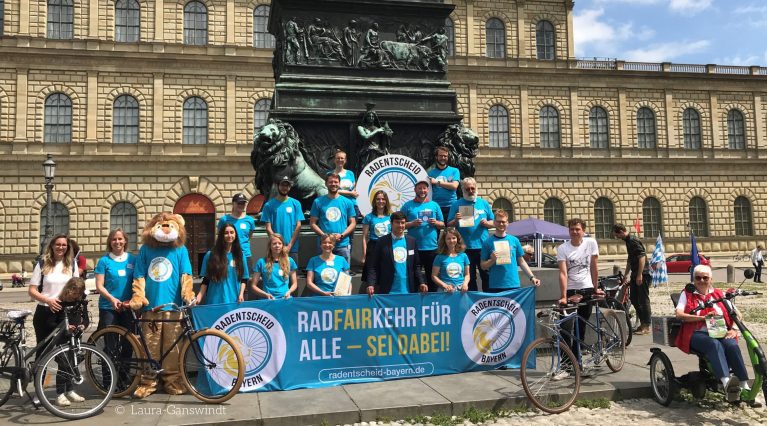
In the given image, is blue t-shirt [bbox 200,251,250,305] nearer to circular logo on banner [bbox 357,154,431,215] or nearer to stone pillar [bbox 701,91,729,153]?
circular logo on banner [bbox 357,154,431,215]

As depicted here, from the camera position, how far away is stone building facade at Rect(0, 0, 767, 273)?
3416cm

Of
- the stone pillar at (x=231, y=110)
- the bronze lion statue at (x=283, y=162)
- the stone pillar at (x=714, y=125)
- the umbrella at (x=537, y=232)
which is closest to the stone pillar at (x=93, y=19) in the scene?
the stone pillar at (x=231, y=110)

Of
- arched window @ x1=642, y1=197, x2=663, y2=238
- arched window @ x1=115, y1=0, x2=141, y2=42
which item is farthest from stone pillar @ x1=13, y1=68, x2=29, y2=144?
arched window @ x1=642, y1=197, x2=663, y2=238

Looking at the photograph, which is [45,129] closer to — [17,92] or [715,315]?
[17,92]

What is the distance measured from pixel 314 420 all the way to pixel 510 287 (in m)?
3.16

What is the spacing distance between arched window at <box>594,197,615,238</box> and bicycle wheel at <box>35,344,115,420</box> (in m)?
39.9

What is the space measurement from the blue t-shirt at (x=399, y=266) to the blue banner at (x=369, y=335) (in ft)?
1.09

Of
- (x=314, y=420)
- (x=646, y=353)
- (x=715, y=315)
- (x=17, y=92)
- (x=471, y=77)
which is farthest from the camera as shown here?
(x=471, y=77)

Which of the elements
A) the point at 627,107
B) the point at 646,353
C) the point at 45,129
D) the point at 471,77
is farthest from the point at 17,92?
the point at 627,107

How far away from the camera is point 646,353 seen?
838 centimetres

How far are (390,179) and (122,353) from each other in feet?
15.0

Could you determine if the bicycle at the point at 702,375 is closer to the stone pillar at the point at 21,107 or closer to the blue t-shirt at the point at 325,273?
the blue t-shirt at the point at 325,273

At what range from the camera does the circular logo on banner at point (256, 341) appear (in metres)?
6.41

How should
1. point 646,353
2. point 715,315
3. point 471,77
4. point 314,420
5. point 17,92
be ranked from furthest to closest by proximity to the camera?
1. point 471,77
2. point 17,92
3. point 646,353
4. point 715,315
5. point 314,420
